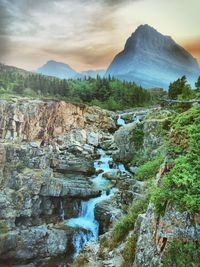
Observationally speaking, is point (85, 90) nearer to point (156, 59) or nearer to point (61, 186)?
point (156, 59)

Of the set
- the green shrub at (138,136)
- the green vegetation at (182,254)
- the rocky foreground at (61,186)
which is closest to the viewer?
the green vegetation at (182,254)

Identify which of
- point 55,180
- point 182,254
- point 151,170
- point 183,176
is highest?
point 183,176

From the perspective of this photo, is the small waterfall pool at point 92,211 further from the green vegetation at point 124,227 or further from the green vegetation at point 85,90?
the green vegetation at point 85,90

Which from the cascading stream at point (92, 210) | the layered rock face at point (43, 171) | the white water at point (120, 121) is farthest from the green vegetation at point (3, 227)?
the white water at point (120, 121)

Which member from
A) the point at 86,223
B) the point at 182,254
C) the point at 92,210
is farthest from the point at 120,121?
the point at 182,254

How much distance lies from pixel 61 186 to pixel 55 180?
0.49 m

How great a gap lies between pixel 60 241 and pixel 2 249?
5.79ft

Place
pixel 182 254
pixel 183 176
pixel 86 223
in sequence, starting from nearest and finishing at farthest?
pixel 182 254
pixel 183 176
pixel 86 223

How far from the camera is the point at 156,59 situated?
2038 centimetres

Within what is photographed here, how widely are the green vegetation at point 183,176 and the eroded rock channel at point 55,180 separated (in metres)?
5.67

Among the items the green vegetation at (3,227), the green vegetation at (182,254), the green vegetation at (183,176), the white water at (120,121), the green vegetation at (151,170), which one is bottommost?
the green vegetation at (3,227)

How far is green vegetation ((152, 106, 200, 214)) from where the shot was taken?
3.94 meters

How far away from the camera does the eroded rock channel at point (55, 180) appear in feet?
35.8

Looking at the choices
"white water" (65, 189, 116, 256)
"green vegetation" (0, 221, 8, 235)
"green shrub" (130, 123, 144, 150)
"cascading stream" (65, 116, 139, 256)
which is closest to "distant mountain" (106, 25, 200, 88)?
"green shrub" (130, 123, 144, 150)
